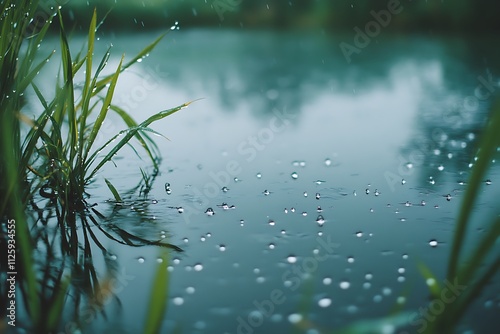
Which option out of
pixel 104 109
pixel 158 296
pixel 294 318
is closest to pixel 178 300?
pixel 294 318

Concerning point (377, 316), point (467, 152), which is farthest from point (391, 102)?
point (377, 316)

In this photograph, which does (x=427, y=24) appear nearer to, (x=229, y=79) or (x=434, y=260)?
(x=229, y=79)

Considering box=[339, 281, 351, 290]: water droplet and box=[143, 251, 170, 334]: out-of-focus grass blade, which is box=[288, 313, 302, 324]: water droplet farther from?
box=[143, 251, 170, 334]: out-of-focus grass blade

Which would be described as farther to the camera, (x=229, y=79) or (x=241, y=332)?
(x=229, y=79)

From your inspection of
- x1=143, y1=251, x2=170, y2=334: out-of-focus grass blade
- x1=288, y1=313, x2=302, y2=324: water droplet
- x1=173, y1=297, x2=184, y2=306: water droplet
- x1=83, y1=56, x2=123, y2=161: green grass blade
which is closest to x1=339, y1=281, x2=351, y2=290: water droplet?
x1=288, y1=313, x2=302, y2=324: water droplet

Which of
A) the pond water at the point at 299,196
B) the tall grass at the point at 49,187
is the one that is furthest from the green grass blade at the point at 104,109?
the pond water at the point at 299,196

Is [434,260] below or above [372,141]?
below

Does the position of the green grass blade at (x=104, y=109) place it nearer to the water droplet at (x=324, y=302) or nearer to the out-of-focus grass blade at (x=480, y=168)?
the water droplet at (x=324, y=302)
